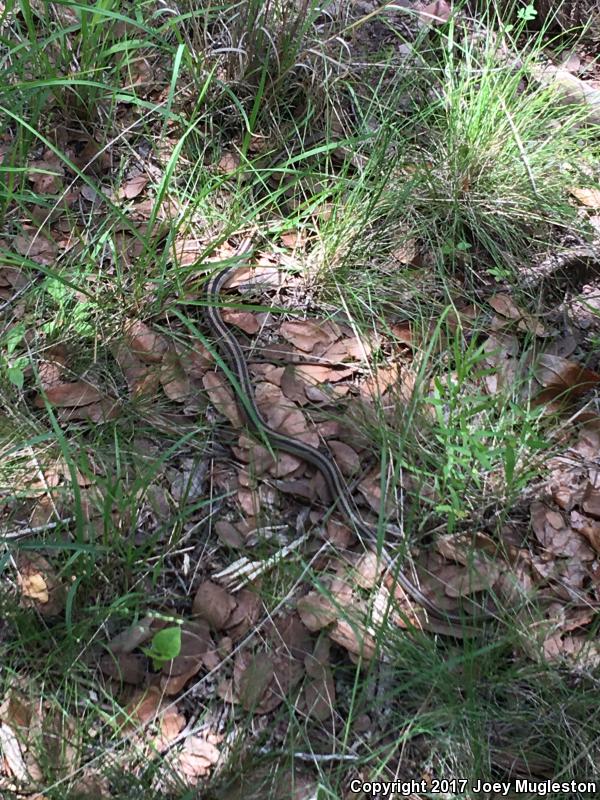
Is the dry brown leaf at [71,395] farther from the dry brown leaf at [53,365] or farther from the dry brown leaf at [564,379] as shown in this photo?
the dry brown leaf at [564,379]

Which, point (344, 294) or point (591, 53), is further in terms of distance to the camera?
point (591, 53)

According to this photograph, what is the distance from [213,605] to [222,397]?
754 mm

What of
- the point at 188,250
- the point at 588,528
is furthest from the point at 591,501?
the point at 188,250

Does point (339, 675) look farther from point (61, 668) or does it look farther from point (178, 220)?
point (178, 220)

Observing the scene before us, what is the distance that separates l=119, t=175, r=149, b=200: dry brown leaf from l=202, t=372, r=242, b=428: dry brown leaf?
93cm

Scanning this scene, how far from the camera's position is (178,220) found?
9.48ft

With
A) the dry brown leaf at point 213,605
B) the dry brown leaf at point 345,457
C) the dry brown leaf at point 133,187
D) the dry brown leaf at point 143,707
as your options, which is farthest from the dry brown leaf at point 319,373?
the dry brown leaf at point 143,707

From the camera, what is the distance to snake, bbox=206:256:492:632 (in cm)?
227

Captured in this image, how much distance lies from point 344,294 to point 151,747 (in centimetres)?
171

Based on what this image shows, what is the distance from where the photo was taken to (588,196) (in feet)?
10.4

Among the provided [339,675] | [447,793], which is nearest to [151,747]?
[339,675]

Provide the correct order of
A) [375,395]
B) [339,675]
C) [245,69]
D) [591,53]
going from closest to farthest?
1. [339,675]
2. [375,395]
3. [245,69]
4. [591,53]

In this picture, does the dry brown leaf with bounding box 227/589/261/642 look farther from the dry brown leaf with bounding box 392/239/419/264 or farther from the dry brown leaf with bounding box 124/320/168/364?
the dry brown leaf with bounding box 392/239/419/264

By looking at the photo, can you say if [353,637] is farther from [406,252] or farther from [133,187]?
[133,187]
